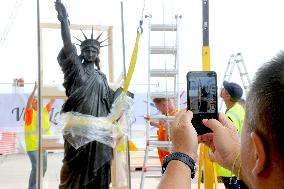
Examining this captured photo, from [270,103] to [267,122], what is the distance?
0.02 meters

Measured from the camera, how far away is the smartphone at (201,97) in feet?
2.65

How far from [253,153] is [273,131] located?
0.16 feet

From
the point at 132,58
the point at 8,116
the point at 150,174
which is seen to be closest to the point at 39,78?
the point at 132,58

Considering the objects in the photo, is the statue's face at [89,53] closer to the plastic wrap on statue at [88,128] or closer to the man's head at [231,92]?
the plastic wrap on statue at [88,128]

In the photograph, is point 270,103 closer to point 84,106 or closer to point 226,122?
point 226,122

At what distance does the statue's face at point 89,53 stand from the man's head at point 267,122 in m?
1.74

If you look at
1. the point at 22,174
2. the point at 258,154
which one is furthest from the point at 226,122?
the point at 22,174

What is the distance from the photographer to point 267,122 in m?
0.43

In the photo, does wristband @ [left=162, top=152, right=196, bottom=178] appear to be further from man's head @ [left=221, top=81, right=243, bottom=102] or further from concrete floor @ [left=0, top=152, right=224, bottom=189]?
concrete floor @ [left=0, top=152, right=224, bottom=189]

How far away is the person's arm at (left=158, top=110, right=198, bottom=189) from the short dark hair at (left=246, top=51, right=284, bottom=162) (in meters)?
0.14

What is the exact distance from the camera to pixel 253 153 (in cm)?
47

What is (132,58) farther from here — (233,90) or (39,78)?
(233,90)

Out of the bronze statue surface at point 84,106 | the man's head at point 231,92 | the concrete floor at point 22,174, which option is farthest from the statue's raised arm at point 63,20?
the concrete floor at point 22,174

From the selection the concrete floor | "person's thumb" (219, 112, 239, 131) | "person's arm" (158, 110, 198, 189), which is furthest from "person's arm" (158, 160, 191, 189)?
the concrete floor
